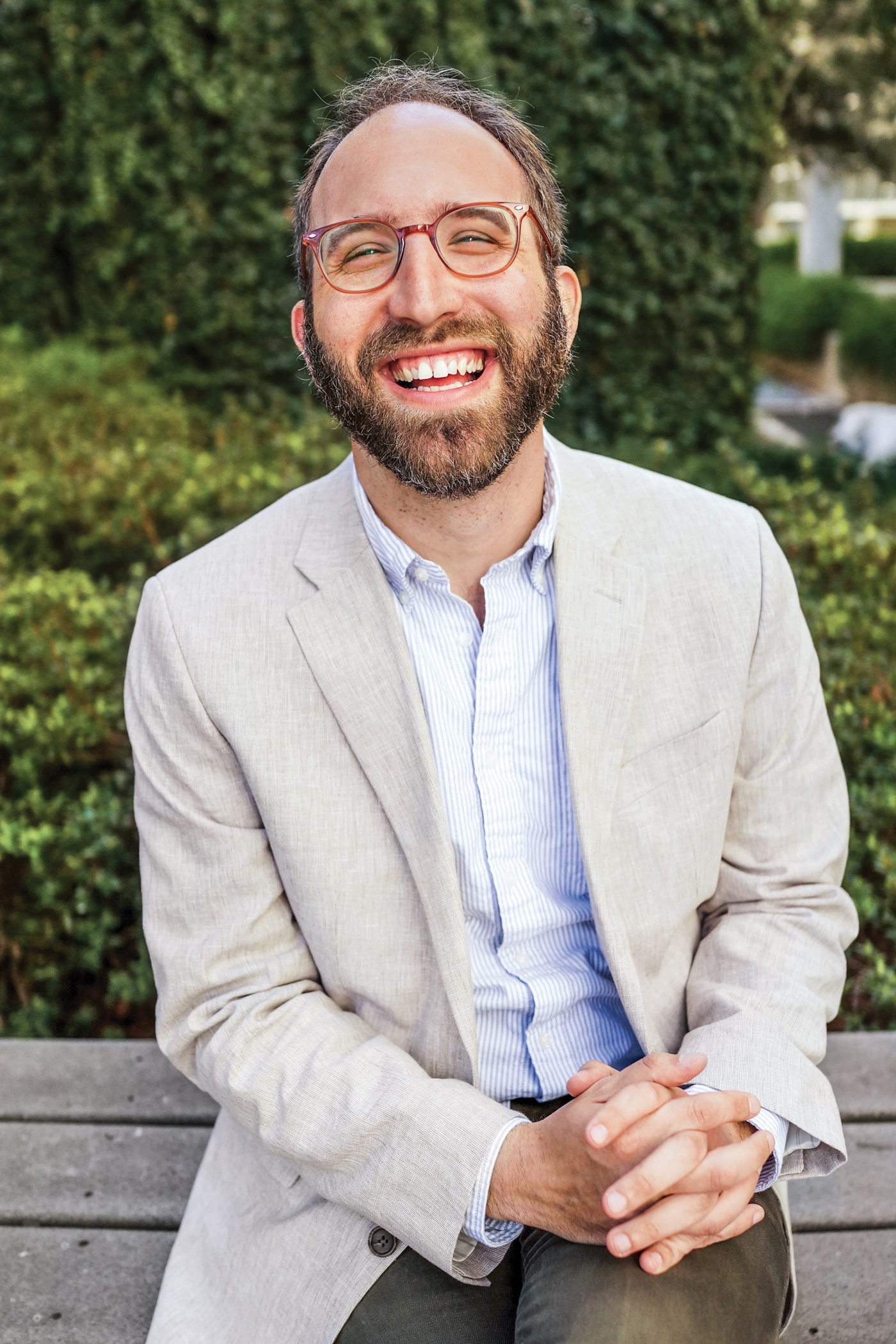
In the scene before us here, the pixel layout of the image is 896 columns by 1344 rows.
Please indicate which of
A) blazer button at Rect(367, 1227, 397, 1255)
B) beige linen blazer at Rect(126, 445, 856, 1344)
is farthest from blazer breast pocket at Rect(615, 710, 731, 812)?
blazer button at Rect(367, 1227, 397, 1255)

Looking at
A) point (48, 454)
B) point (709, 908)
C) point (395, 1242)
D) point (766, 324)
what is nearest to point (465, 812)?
point (709, 908)

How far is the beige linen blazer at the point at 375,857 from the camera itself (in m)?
1.70

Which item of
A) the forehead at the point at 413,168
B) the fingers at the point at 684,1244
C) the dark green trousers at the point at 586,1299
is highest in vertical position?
the forehead at the point at 413,168

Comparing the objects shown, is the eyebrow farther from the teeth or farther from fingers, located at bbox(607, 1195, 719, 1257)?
fingers, located at bbox(607, 1195, 719, 1257)

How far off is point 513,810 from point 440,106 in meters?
1.05

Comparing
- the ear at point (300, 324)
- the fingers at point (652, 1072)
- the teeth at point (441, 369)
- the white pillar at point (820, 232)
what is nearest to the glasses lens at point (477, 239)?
the teeth at point (441, 369)

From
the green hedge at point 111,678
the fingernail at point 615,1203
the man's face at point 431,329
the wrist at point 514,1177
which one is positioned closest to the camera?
the fingernail at point 615,1203

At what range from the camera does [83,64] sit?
6293 mm

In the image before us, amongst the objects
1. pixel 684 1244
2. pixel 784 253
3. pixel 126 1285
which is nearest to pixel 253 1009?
pixel 126 1285

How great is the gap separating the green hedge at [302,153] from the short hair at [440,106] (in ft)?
12.9

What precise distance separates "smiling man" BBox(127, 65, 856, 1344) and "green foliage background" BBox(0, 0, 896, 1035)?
162 centimetres

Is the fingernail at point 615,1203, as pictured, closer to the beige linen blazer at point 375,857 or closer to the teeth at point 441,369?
the beige linen blazer at point 375,857

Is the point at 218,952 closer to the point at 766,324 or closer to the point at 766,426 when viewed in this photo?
the point at 766,426

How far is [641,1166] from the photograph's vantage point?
147cm
